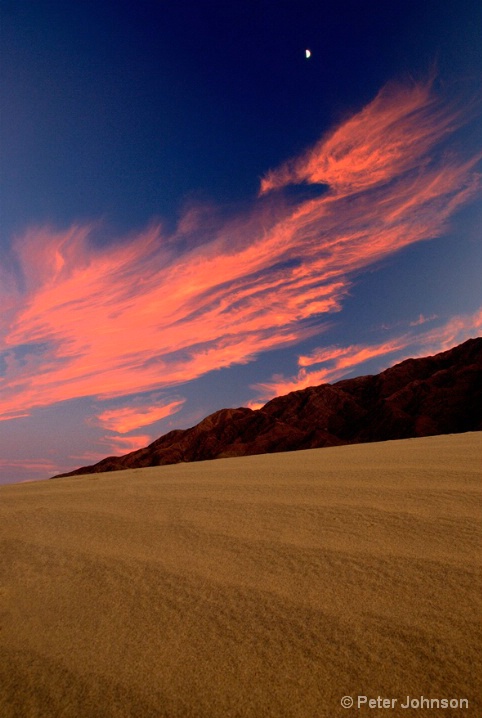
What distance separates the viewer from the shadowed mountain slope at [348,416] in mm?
49844

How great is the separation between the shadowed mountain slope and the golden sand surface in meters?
46.1

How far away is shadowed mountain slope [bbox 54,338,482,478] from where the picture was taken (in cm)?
4984

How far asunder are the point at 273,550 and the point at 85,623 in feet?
3.15

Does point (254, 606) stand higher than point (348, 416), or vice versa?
point (348, 416)

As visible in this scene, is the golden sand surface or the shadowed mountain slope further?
the shadowed mountain slope

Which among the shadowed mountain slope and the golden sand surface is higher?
the shadowed mountain slope

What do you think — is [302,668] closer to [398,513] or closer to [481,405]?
[398,513]

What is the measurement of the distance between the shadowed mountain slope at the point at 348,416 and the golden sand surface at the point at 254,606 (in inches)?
1816

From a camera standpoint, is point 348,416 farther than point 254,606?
Yes

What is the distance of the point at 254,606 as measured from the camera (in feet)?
5.77

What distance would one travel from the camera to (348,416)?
59.0m

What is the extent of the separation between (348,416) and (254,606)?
59.7 m

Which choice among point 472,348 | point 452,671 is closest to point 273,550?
point 452,671

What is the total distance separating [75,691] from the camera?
146cm
